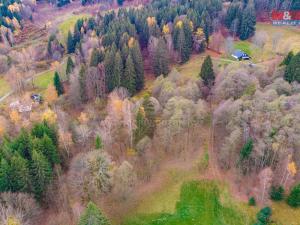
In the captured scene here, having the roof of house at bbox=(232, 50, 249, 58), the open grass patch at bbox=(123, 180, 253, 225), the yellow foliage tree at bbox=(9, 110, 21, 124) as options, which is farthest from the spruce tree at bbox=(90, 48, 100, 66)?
the open grass patch at bbox=(123, 180, 253, 225)

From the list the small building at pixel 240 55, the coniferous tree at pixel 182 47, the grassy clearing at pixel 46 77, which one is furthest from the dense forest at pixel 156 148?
the grassy clearing at pixel 46 77

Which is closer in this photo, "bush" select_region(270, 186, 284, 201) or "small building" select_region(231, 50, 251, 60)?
"bush" select_region(270, 186, 284, 201)

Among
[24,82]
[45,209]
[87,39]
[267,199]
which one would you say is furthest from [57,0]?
[267,199]

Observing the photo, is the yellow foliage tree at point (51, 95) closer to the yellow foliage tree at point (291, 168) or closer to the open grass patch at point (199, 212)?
the open grass patch at point (199, 212)

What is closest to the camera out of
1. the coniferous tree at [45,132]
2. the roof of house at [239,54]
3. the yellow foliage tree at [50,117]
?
the coniferous tree at [45,132]

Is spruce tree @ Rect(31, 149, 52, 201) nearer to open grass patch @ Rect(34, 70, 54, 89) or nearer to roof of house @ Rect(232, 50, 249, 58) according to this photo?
open grass patch @ Rect(34, 70, 54, 89)

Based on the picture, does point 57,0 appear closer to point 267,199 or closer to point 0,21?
point 0,21
